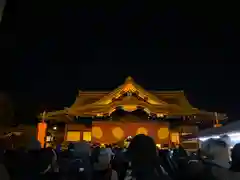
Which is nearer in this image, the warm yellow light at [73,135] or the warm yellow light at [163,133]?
the warm yellow light at [163,133]

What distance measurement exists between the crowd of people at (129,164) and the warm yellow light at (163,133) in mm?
9180

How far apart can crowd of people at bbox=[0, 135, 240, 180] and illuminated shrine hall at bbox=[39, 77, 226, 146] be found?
27.7ft

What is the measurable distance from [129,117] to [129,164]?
39.6 ft

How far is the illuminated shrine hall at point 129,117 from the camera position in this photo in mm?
14594

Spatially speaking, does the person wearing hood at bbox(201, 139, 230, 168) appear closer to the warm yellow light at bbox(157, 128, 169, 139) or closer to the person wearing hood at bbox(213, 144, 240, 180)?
the person wearing hood at bbox(213, 144, 240, 180)

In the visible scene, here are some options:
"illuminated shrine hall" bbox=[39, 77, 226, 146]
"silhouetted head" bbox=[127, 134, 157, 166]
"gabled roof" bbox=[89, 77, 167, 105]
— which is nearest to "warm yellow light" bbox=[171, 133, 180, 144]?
"illuminated shrine hall" bbox=[39, 77, 226, 146]

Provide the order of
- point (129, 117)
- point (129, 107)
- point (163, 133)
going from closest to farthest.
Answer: point (129, 107) < point (163, 133) < point (129, 117)

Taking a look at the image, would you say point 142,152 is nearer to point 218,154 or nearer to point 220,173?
point 220,173

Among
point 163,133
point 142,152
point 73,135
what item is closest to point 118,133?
point 163,133

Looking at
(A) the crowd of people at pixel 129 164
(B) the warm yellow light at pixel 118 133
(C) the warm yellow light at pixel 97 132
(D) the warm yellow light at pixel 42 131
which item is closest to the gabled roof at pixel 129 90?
(C) the warm yellow light at pixel 97 132

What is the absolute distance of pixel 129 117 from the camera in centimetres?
1570

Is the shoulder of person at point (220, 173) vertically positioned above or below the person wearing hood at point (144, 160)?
below

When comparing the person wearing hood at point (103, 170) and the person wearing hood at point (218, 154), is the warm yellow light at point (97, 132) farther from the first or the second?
the person wearing hood at point (218, 154)

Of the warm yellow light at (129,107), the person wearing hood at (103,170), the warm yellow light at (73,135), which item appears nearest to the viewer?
the person wearing hood at (103,170)
